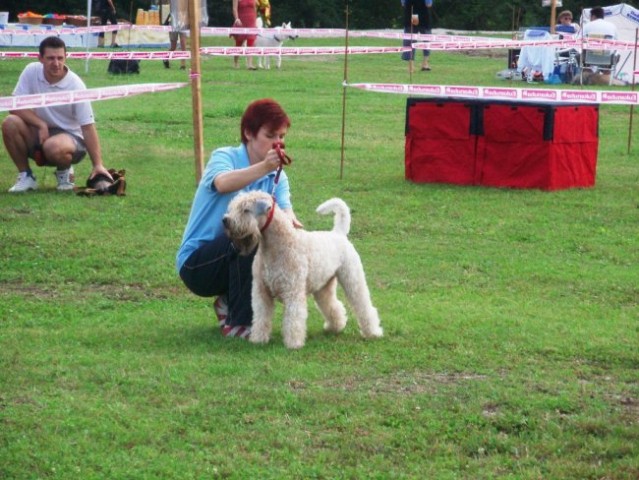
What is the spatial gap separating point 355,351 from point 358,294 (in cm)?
39

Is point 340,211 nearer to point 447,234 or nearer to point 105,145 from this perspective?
point 447,234

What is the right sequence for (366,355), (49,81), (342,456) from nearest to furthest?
(342,456) → (366,355) → (49,81)

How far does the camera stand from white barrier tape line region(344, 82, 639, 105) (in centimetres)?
1188

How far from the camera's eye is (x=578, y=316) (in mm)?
6973

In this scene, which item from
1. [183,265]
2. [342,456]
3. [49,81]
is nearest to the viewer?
[342,456]

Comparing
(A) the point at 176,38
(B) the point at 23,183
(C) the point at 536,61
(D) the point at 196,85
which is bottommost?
(B) the point at 23,183

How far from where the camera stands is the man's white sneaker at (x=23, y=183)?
10842mm

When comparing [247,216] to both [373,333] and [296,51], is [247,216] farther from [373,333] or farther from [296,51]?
[296,51]

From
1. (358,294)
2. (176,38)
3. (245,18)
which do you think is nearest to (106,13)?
(245,18)

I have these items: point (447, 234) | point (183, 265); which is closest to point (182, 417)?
point (183, 265)

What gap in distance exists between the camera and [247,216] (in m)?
5.90

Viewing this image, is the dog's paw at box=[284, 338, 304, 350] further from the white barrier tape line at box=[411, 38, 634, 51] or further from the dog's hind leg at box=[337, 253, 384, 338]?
the white barrier tape line at box=[411, 38, 634, 51]

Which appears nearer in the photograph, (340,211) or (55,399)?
(55,399)

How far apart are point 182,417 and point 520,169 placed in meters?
7.07
